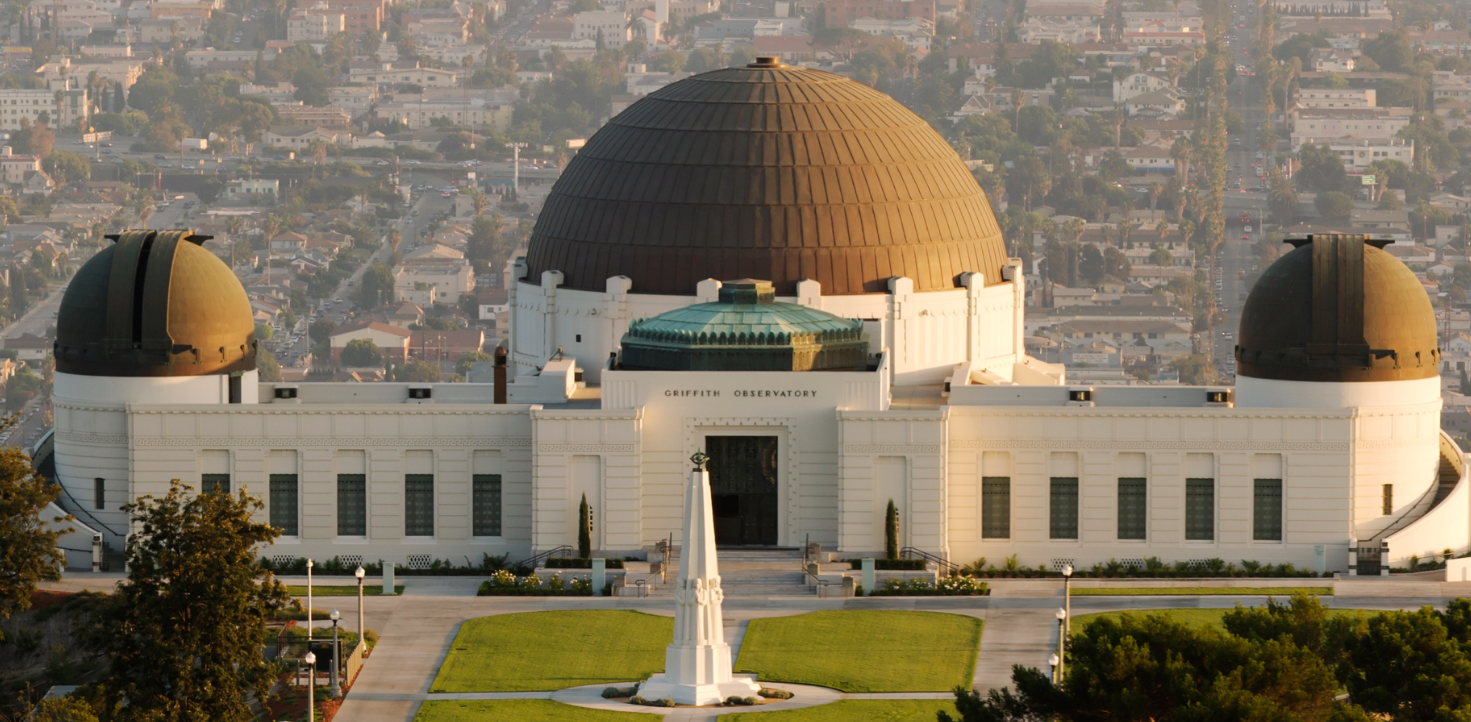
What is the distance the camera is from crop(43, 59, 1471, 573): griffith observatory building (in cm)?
8731

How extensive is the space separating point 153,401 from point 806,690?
26.9 metres

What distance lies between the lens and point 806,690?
73.2 m

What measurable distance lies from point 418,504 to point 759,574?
10915 mm

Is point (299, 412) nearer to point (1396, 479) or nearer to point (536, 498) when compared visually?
point (536, 498)

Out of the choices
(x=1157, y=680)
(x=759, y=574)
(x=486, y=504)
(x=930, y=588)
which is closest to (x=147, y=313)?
(x=486, y=504)

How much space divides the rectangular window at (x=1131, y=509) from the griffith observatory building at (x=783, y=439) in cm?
7

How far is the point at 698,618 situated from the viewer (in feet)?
236

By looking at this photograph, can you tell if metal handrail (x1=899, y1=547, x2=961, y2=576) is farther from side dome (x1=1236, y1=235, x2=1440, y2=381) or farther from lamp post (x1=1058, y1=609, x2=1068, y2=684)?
side dome (x1=1236, y1=235, x2=1440, y2=381)

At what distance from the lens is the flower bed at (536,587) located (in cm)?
8362

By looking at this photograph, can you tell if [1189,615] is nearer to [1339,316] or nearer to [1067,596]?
[1067,596]

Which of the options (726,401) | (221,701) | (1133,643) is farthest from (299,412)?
(1133,643)

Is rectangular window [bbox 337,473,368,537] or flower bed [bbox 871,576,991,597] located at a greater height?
rectangular window [bbox 337,473,368,537]

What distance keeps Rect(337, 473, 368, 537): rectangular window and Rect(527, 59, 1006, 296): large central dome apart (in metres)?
12.9

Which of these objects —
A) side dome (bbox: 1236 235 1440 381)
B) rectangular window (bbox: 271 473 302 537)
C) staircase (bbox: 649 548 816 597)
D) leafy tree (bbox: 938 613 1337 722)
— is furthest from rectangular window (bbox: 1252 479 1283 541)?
rectangular window (bbox: 271 473 302 537)
